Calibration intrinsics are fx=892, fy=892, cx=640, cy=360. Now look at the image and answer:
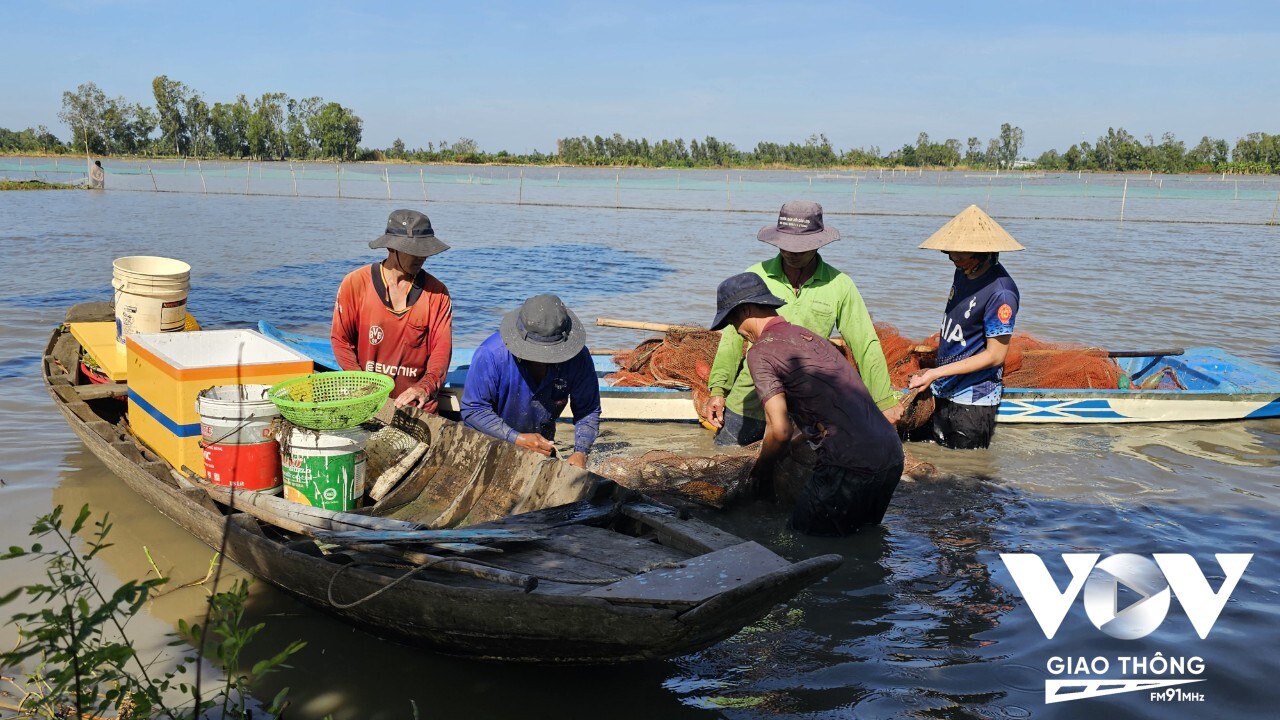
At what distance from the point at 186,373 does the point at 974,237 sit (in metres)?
4.88

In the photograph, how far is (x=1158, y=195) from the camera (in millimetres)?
43656

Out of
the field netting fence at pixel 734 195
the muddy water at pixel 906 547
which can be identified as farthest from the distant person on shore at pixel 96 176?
the muddy water at pixel 906 547

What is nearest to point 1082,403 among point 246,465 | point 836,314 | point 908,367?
point 908,367

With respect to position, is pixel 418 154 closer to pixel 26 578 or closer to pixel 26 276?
pixel 26 276

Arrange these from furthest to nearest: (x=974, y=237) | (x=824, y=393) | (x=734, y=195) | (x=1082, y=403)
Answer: (x=734, y=195), (x=1082, y=403), (x=974, y=237), (x=824, y=393)

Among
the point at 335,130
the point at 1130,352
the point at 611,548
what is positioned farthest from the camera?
the point at 335,130

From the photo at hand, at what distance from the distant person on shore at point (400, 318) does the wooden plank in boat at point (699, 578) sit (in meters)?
2.59

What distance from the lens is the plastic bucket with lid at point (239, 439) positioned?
450 centimetres

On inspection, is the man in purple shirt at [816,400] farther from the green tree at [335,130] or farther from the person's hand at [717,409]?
the green tree at [335,130]

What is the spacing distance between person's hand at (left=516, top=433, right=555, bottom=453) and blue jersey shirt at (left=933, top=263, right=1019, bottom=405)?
3.07m

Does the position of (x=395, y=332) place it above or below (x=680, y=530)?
above

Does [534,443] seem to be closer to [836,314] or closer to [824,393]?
[824,393]

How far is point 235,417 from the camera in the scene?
449 centimetres

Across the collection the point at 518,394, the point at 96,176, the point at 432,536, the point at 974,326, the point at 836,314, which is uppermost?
the point at 96,176
